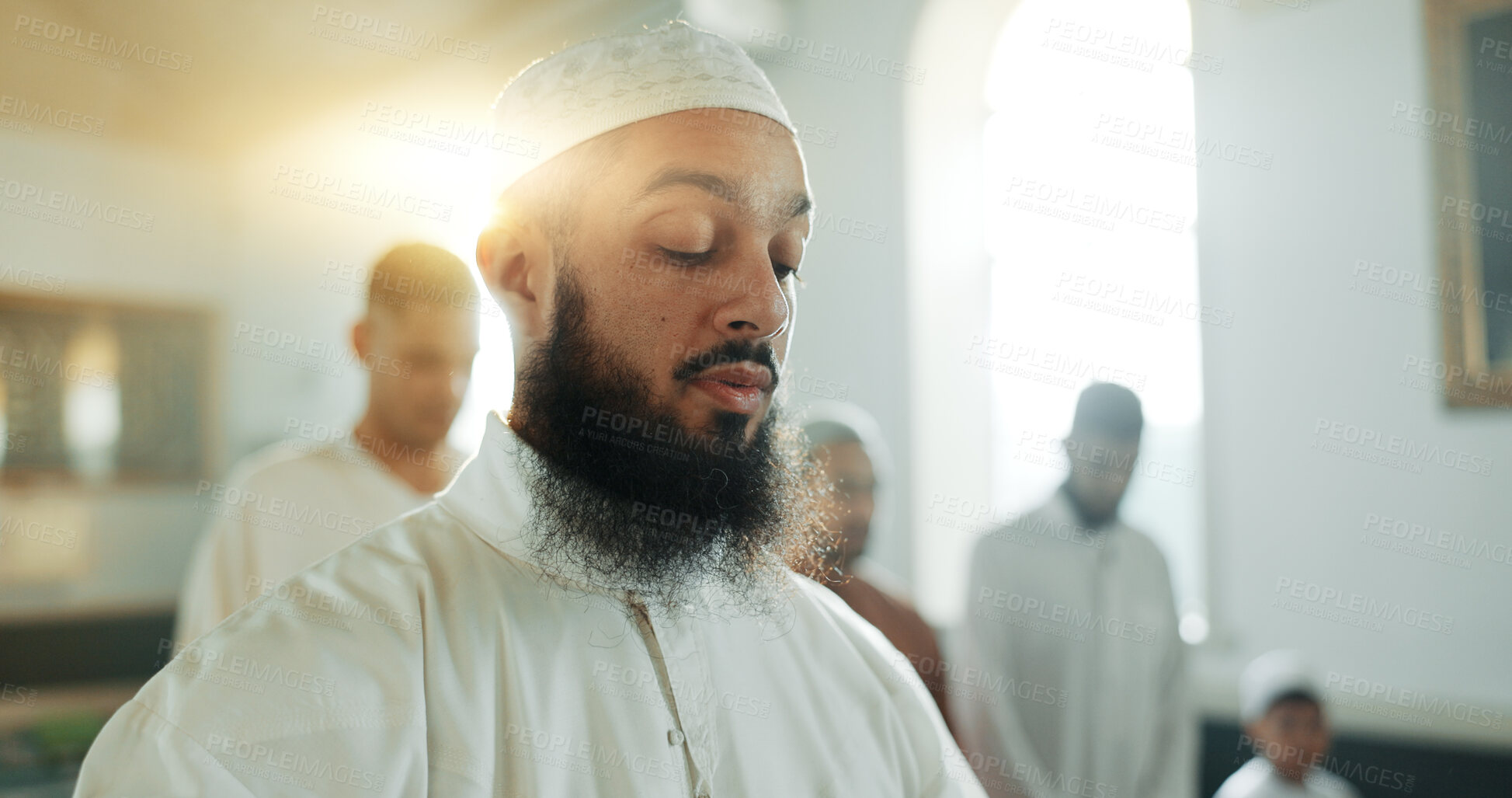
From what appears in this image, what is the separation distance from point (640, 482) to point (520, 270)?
1.06 ft

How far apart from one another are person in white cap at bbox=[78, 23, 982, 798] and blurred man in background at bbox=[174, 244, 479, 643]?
127 cm

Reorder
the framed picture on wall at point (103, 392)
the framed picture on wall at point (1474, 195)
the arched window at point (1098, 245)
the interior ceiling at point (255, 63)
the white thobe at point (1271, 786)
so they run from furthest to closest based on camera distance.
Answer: the framed picture on wall at point (103, 392) → the interior ceiling at point (255, 63) → the arched window at point (1098, 245) → the framed picture on wall at point (1474, 195) → the white thobe at point (1271, 786)

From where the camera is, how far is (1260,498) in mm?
4816

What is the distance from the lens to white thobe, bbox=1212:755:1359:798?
3475 mm

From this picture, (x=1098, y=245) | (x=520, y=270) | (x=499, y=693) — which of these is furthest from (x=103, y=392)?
(x=499, y=693)

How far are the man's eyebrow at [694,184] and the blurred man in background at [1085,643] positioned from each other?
2481 millimetres

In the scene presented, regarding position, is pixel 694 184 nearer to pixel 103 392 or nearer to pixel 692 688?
pixel 692 688

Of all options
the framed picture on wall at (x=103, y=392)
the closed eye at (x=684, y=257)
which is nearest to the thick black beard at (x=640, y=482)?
the closed eye at (x=684, y=257)

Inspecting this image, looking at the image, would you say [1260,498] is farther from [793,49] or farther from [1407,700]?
[793,49]

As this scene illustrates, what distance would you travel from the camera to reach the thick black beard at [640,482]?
1.25 m

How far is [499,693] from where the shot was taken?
1.14 m

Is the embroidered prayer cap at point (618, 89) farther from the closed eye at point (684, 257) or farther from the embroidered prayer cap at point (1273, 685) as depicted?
the embroidered prayer cap at point (1273, 685)

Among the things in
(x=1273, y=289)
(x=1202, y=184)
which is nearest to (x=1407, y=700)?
(x=1273, y=289)

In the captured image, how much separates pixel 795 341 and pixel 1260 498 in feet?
8.73
